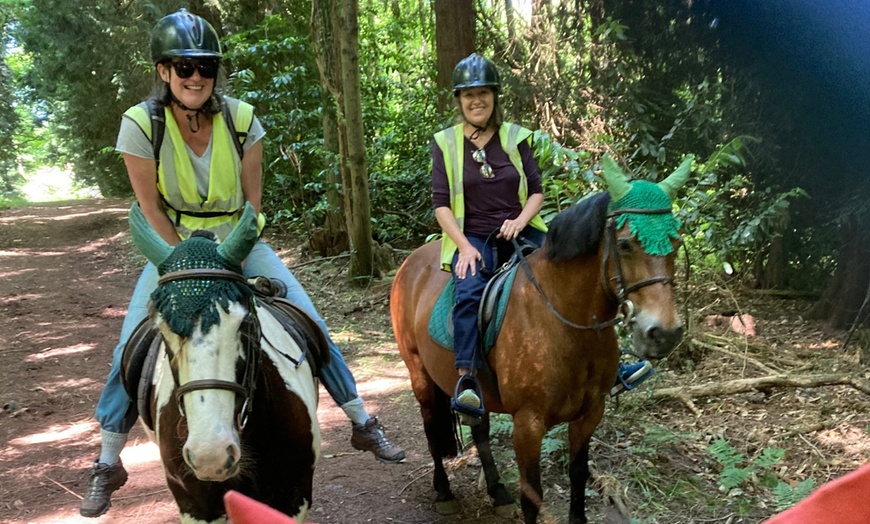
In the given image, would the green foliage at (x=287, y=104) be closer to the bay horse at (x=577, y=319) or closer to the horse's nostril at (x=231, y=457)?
the bay horse at (x=577, y=319)

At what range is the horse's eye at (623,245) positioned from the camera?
2748 millimetres

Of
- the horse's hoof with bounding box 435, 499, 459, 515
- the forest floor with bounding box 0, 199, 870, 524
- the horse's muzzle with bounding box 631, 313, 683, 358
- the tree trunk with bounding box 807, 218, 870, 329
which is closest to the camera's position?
the horse's muzzle with bounding box 631, 313, 683, 358

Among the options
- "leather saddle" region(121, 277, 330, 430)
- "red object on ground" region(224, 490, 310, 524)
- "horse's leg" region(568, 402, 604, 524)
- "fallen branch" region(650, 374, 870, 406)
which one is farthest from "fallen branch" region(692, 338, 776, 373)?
"red object on ground" region(224, 490, 310, 524)

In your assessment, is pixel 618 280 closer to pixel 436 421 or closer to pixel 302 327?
pixel 302 327

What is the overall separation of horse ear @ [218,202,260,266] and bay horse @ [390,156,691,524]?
169cm

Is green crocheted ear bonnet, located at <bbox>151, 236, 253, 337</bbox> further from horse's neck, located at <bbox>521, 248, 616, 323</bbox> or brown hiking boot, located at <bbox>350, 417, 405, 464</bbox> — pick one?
horse's neck, located at <bbox>521, 248, 616, 323</bbox>

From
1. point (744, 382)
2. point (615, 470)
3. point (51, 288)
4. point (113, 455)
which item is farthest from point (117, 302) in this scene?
point (744, 382)

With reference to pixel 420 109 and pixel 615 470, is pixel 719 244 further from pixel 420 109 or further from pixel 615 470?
pixel 420 109

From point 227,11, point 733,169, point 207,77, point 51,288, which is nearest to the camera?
point 207,77

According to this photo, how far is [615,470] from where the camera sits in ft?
14.1

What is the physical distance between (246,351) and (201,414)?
309 millimetres

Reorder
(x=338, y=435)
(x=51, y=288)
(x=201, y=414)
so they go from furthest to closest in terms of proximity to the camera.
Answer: (x=51, y=288), (x=338, y=435), (x=201, y=414)

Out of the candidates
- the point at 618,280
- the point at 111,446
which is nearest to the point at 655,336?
the point at 618,280

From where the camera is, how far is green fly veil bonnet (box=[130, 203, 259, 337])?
2016 millimetres
